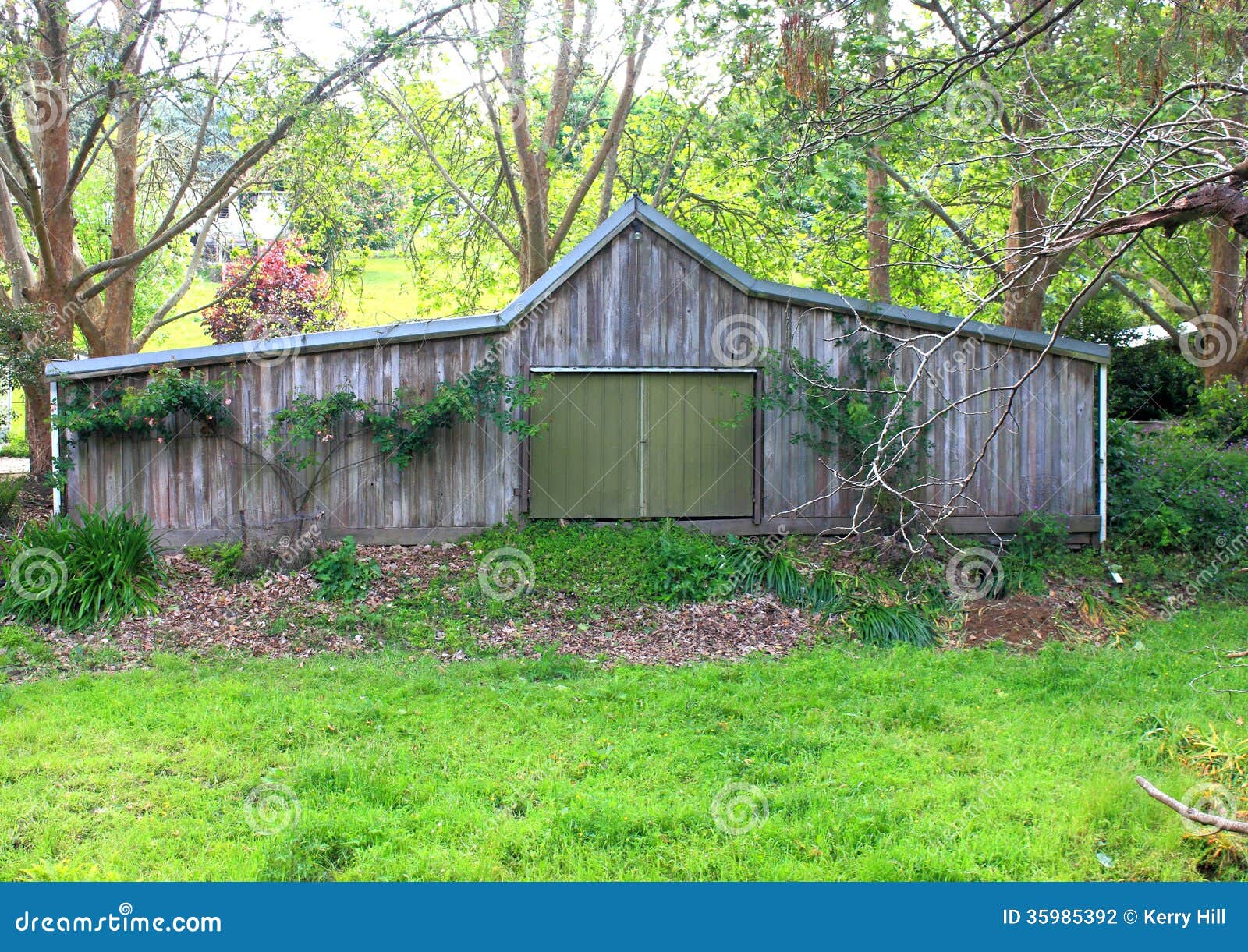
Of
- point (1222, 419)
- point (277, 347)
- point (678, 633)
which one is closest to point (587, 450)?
point (678, 633)

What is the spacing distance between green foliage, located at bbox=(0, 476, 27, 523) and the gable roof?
4.97 ft

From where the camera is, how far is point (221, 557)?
9.46 meters

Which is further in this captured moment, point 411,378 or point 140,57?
point 140,57

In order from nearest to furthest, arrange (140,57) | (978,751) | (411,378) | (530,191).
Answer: (978,751) → (411,378) → (140,57) → (530,191)

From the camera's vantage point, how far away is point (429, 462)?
1028cm

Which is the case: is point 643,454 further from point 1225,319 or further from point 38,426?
point 1225,319

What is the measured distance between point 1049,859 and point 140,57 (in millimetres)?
12633

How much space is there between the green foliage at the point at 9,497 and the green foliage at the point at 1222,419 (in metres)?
14.7

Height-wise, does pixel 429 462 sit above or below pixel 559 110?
→ below

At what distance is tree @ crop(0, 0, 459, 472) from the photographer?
404 inches

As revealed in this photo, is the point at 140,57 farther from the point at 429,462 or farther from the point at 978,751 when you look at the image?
the point at 978,751

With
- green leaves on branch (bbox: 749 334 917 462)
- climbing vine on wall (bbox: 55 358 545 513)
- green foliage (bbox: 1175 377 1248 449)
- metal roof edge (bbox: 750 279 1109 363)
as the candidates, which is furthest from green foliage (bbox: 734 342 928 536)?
green foliage (bbox: 1175 377 1248 449)

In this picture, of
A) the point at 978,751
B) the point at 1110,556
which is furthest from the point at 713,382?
the point at 978,751

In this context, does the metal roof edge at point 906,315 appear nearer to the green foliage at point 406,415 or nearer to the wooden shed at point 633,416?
the wooden shed at point 633,416
